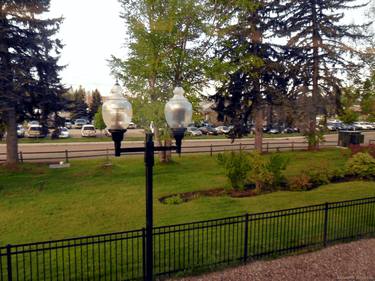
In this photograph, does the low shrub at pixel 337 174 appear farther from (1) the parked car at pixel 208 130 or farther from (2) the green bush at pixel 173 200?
(1) the parked car at pixel 208 130

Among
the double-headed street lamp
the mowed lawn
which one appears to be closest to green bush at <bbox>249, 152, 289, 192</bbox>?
the mowed lawn

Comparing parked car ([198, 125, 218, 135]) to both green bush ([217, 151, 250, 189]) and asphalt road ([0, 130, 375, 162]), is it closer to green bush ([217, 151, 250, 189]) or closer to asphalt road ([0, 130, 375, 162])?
asphalt road ([0, 130, 375, 162])

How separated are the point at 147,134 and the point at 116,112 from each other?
0.54 metres

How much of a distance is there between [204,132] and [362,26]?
25.4m

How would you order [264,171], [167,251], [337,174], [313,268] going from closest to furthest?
[313,268]
[167,251]
[264,171]
[337,174]

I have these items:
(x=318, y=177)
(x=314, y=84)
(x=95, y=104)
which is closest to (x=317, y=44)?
(x=314, y=84)

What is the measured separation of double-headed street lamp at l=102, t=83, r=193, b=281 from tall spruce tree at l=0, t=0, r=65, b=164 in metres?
13.3

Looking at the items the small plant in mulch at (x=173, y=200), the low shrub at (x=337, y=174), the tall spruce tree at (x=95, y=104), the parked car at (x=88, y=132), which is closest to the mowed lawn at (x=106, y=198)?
the small plant in mulch at (x=173, y=200)

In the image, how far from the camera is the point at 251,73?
72.8 feet

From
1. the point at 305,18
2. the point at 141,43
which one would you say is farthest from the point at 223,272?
the point at 305,18

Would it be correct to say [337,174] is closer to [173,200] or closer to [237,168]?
[237,168]

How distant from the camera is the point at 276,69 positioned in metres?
23.2

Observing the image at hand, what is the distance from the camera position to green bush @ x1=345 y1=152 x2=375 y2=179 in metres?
15.3

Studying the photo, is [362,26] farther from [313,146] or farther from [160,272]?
[160,272]
